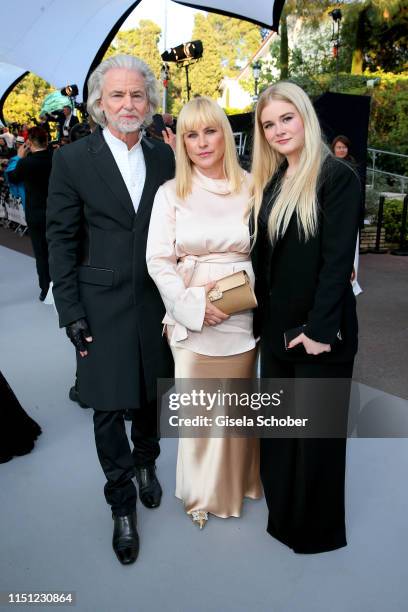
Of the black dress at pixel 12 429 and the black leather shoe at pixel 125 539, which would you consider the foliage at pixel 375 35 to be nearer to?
the black dress at pixel 12 429

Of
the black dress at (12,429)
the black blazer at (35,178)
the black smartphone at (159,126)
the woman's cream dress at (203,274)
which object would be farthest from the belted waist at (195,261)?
the black blazer at (35,178)

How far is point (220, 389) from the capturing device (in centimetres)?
240

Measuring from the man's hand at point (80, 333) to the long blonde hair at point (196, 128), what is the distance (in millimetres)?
→ 650

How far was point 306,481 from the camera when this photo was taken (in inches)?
85.3

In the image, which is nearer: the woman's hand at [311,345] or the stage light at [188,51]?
the woman's hand at [311,345]

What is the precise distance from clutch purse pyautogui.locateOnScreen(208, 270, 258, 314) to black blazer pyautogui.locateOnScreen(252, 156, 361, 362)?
94mm

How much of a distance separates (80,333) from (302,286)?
0.91 meters

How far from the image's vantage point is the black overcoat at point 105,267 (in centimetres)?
216

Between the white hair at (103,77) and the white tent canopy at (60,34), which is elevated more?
the white tent canopy at (60,34)

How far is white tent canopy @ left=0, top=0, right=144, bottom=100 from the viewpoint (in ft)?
48.9

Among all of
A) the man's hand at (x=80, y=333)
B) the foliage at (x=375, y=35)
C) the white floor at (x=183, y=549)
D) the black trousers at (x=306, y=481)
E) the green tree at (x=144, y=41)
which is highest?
the green tree at (x=144, y=41)

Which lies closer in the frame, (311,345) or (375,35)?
(311,345)

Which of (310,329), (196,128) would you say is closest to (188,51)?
(196,128)

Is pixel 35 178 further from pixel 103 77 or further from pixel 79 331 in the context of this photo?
pixel 79 331
